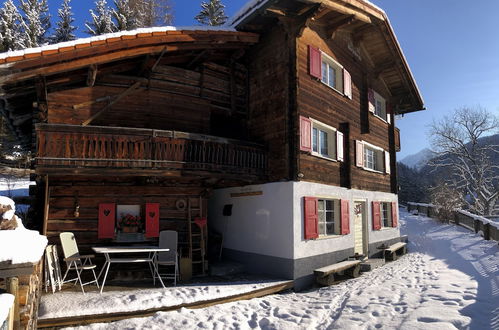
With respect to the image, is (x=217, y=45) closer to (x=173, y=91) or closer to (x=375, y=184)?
(x=173, y=91)

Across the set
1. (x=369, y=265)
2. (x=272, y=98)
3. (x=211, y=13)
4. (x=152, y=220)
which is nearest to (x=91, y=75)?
(x=152, y=220)

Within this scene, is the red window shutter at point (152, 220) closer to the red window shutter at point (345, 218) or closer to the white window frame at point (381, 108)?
the red window shutter at point (345, 218)

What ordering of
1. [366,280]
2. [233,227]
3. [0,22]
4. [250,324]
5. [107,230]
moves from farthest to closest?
[0,22], [233,227], [366,280], [107,230], [250,324]

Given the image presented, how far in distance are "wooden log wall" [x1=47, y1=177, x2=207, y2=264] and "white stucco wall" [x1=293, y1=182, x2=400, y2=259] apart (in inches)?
123

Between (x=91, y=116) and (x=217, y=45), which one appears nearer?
(x=91, y=116)

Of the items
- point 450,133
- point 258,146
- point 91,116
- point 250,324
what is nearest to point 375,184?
point 258,146

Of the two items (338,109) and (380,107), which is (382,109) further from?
(338,109)

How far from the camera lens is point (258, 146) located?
35.0ft

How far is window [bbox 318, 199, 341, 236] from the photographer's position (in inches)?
452

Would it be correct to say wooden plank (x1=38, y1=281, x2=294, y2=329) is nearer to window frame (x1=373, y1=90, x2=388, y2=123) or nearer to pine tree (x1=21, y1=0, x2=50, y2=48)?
window frame (x1=373, y1=90, x2=388, y2=123)

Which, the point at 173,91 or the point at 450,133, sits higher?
the point at 450,133

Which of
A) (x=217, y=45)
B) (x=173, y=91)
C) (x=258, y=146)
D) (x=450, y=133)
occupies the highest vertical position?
(x=450, y=133)

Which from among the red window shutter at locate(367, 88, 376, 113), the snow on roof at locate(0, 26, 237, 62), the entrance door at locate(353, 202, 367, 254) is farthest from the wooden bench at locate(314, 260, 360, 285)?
the snow on roof at locate(0, 26, 237, 62)

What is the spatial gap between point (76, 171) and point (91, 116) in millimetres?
2283
